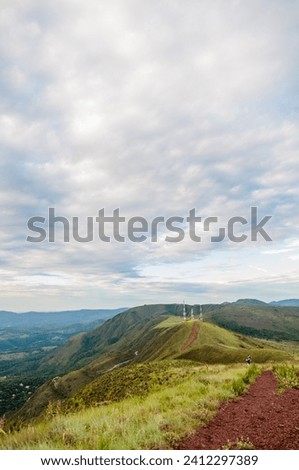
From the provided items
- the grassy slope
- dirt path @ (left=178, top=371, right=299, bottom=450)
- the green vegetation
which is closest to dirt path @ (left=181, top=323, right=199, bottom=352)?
the grassy slope

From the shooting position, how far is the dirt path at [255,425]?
8.09 meters

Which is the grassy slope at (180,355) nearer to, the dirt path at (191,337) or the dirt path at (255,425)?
the dirt path at (191,337)

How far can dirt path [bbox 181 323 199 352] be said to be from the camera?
88906 millimetres

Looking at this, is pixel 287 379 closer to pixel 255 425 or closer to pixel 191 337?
pixel 255 425

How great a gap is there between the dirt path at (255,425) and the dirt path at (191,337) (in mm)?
74440

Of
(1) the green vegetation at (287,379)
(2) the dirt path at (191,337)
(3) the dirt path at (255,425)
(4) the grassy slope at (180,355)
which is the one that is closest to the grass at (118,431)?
(3) the dirt path at (255,425)

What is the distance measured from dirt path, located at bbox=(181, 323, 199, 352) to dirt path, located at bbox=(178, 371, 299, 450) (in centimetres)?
7444

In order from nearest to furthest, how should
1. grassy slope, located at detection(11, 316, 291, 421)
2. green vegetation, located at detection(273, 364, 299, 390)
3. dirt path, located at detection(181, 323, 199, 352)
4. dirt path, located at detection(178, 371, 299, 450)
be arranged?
dirt path, located at detection(178, 371, 299, 450), green vegetation, located at detection(273, 364, 299, 390), grassy slope, located at detection(11, 316, 291, 421), dirt path, located at detection(181, 323, 199, 352)

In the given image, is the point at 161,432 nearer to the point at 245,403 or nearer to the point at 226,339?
the point at 245,403

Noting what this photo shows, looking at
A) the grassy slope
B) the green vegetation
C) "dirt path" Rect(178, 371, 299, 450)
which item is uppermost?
"dirt path" Rect(178, 371, 299, 450)

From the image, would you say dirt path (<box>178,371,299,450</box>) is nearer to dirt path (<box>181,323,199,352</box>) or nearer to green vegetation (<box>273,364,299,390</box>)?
green vegetation (<box>273,364,299,390</box>)

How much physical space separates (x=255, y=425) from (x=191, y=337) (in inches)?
3584

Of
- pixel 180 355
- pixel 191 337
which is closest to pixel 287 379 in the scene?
pixel 180 355

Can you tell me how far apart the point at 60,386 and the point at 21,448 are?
468 ft
